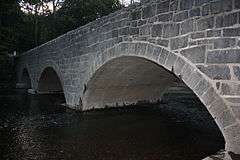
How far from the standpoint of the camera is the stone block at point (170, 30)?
6452 millimetres

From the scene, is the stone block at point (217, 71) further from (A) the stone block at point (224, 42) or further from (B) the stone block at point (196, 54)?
(A) the stone block at point (224, 42)

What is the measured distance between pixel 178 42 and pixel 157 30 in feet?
2.98

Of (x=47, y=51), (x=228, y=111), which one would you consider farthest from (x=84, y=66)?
(x=228, y=111)

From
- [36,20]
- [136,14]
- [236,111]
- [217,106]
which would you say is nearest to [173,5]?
[136,14]

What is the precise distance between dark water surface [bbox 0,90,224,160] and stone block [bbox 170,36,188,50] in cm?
249

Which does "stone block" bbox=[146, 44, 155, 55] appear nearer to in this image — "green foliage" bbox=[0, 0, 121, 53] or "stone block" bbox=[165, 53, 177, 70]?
"stone block" bbox=[165, 53, 177, 70]

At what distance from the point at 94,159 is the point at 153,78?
6132 millimetres

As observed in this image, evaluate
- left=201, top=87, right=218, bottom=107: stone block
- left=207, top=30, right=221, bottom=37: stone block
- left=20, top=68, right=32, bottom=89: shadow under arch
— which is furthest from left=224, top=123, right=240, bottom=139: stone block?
left=20, top=68, right=32, bottom=89: shadow under arch

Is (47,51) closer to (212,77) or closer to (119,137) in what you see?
(119,137)

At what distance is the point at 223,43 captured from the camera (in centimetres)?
528

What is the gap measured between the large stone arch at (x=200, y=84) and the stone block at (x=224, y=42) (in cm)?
61

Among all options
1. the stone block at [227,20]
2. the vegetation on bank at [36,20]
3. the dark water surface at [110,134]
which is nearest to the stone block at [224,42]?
the stone block at [227,20]

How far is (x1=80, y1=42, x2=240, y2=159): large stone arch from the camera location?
5098 millimetres

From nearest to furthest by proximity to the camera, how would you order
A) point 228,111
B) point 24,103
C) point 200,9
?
point 228,111, point 200,9, point 24,103
